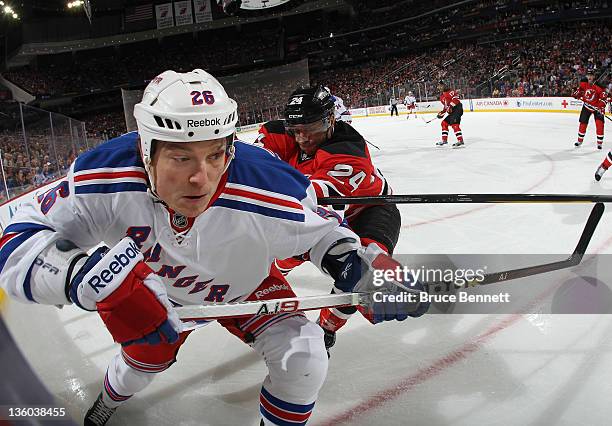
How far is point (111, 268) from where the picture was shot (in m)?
1.19

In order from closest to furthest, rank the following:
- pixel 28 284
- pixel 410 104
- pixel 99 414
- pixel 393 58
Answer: pixel 28 284 → pixel 99 414 → pixel 410 104 → pixel 393 58

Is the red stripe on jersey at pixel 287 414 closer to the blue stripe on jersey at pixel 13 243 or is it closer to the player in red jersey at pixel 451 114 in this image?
the blue stripe on jersey at pixel 13 243

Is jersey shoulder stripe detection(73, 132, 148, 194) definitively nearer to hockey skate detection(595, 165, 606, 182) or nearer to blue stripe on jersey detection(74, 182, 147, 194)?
blue stripe on jersey detection(74, 182, 147, 194)

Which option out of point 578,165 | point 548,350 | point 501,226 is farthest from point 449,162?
point 548,350

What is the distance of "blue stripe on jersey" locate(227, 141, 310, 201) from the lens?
154 cm

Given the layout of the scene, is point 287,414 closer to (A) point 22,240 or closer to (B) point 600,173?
(A) point 22,240

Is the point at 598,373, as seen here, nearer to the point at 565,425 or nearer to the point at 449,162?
the point at 565,425

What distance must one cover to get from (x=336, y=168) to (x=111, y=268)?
1.46 m

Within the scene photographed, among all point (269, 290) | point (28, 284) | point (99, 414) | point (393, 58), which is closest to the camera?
point (28, 284)

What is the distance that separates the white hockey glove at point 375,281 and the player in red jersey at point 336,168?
0.72m

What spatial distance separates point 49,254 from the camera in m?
1.29

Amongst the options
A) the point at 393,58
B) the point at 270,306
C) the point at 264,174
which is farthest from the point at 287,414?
the point at 393,58

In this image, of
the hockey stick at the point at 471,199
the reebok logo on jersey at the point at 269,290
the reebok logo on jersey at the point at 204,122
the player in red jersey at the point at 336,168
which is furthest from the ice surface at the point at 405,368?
the reebok logo on jersey at the point at 204,122

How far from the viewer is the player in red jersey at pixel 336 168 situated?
2.48 m
